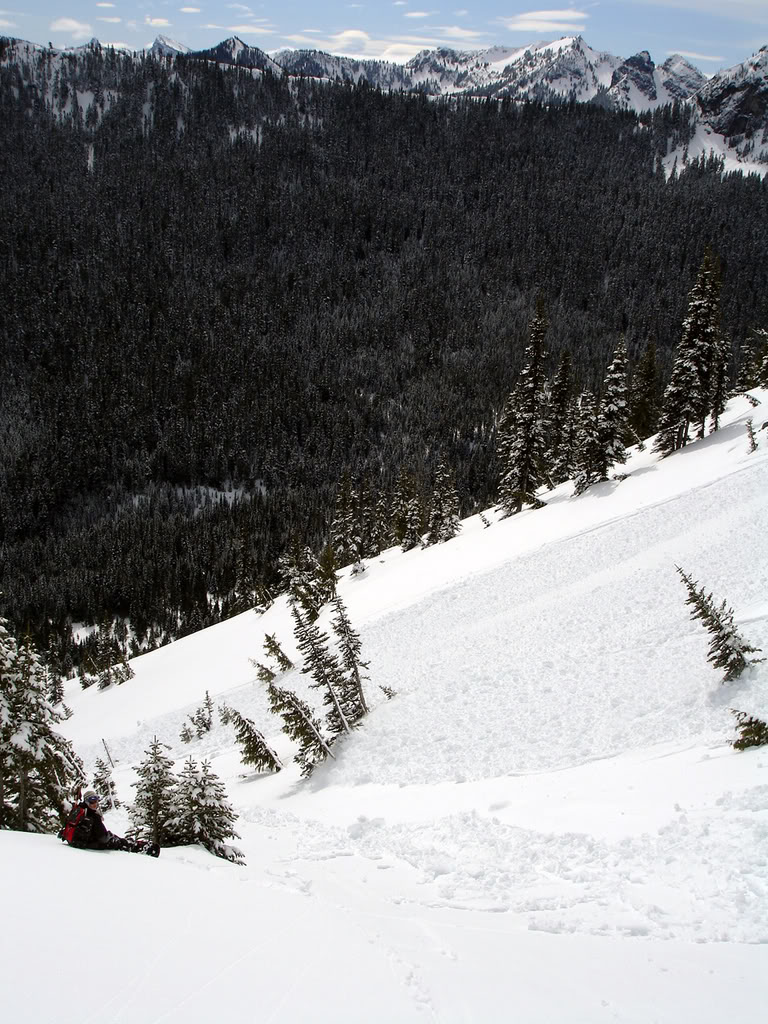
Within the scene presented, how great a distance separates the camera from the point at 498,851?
12.3m

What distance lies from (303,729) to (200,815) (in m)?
8.21

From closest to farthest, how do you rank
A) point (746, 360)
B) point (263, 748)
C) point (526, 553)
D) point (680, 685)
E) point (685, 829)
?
point (685, 829) < point (680, 685) < point (263, 748) < point (526, 553) < point (746, 360)

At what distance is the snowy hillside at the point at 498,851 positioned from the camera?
22.7ft

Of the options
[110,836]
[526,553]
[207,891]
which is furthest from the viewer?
[526,553]

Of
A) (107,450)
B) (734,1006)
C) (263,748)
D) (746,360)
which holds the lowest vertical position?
(107,450)

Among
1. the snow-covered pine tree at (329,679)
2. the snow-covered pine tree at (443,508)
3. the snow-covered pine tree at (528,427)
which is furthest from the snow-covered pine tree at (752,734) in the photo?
the snow-covered pine tree at (443,508)

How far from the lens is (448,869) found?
12.2m

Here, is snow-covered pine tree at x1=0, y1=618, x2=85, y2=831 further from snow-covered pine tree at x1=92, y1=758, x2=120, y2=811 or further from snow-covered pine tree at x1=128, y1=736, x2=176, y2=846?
snow-covered pine tree at x1=92, y1=758, x2=120, y2=811

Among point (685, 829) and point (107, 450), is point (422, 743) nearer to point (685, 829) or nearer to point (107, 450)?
point (685, 829)

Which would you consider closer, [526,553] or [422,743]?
[422,743]

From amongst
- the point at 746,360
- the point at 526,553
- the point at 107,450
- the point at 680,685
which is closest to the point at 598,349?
the point at 746,360

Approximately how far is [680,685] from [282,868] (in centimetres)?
1257

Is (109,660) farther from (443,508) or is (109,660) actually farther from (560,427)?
(560,427)

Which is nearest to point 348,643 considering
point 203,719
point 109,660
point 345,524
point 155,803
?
point 155,803
